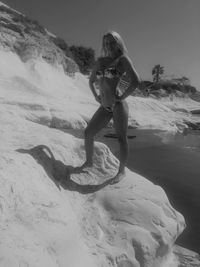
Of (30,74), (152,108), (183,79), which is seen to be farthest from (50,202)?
(183,79)

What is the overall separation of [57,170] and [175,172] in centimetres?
526

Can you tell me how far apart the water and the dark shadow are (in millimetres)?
1842

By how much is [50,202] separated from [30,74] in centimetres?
1964

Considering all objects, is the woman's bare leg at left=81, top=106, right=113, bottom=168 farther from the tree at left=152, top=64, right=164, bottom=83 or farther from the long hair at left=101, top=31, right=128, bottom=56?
the tree at left=152, top=64, right=164, bottom=83

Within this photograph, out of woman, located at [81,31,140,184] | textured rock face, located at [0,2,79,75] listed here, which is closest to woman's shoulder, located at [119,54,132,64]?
woman, located at [81,31,140,184]

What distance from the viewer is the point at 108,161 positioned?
14.1 feet

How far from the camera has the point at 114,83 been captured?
3592mm

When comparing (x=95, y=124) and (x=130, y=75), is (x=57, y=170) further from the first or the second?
(x=130, y=75)

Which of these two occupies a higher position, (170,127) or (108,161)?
(108,161)

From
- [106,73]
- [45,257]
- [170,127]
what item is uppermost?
[106,73]

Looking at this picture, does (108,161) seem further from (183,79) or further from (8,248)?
(183,79)

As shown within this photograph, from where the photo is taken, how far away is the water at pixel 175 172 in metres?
5.18

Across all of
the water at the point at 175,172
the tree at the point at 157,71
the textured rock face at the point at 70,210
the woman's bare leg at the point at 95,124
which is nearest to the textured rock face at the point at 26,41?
the water at the point at 175,172

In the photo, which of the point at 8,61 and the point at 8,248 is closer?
the point at 8,248
